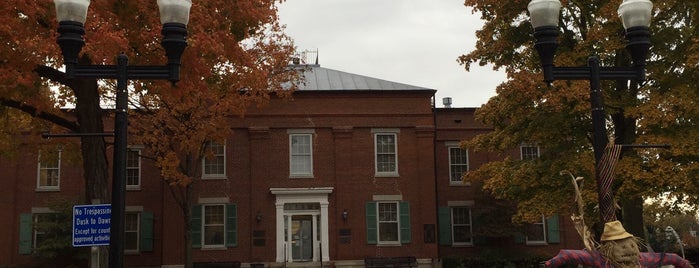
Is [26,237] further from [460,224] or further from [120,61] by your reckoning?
[120,61]

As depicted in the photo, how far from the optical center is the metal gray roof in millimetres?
28656

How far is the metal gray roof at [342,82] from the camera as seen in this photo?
2866cm

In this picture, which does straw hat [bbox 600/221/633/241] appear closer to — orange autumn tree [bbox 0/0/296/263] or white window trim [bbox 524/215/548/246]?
orange autumn tree [bbox 0/0/296/263]

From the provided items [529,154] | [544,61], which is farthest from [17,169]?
[544,61]

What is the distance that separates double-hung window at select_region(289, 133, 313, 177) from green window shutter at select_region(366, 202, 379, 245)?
111 inches

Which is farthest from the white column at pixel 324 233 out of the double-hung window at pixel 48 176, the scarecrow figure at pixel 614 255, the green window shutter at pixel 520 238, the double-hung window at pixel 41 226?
the scarecrow figure at pixel 614 255

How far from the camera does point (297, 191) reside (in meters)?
27.4

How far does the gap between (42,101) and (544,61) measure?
33.0ft

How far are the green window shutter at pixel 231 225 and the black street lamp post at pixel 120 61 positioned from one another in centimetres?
1980

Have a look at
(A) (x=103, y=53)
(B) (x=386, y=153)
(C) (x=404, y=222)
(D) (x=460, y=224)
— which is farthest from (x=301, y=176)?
(A) (x=103, y=53)

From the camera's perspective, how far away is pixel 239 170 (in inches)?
1100

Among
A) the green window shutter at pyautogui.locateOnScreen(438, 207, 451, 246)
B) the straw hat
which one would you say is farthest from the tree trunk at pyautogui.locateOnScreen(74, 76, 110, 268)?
the green window shutter at pyautogui.locateOnScreen(438, 207, 451, 246)

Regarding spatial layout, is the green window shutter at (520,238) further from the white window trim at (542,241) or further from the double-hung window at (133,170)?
the double-hung window at (133,170)

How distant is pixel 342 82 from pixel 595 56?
2162cm
